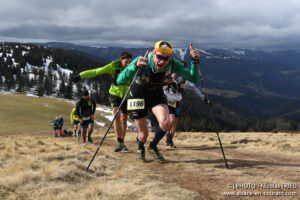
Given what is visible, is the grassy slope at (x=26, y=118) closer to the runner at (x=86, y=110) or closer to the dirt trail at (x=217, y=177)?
the runner at (x=86, y=110)

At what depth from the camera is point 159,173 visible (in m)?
6.15

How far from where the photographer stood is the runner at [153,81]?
674 cm

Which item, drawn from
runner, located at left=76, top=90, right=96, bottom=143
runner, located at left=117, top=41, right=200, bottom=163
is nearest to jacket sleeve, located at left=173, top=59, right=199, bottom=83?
runner, located at left=117, top=41, right=200, bottom=163

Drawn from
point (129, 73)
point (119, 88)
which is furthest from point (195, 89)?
point (129, 73)

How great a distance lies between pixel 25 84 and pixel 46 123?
13185 centimetres

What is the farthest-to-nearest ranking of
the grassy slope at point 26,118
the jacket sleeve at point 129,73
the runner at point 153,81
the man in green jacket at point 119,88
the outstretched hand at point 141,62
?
the grassy slope at point 26,118
the man in green jacket at point 119,88
the jacket sleeve at point 129,73
the runner at point 153,81
the outstretched hand at point 141,62

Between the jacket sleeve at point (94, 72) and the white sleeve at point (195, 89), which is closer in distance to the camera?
the jacket sleeve at point (94, 72)

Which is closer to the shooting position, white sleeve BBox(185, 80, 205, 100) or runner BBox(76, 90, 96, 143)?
white sleeve BBox(185, 80, 205, 100)

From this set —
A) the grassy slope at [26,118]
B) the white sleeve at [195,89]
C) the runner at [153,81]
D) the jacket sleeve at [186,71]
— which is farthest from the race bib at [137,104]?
the grassy slope at [26,118]

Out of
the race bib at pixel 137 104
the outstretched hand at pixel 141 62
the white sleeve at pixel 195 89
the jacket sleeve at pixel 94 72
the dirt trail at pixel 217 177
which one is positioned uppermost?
the outstretched hand at pixel 141 62

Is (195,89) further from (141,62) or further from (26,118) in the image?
(26,118)

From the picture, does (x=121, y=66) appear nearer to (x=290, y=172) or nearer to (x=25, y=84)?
(x=290, y=172)

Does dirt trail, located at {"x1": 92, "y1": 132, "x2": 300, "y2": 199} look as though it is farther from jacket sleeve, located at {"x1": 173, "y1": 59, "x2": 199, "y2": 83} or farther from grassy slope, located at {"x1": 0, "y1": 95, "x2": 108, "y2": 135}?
grassy slope, located at {"x1": 0, "y1": 95, "x2": 108, "y2": 135}

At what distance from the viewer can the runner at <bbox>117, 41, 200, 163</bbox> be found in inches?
265
